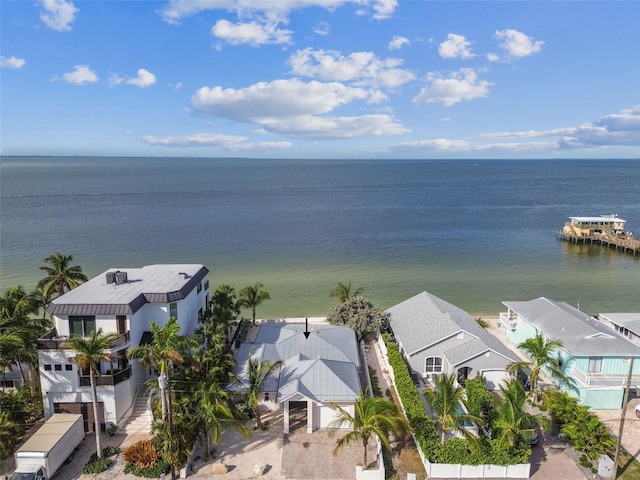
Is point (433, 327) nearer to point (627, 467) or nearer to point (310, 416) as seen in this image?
point (310, 416)

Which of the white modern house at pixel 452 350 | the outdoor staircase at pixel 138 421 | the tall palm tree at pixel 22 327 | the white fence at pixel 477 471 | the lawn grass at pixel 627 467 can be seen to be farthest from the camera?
Answer: the white modern house at pixel 452 350

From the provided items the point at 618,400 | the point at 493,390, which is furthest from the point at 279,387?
the point at 618,400

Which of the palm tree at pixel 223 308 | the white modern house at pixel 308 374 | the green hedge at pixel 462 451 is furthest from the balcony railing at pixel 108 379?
the green hedge at pixel 462 451

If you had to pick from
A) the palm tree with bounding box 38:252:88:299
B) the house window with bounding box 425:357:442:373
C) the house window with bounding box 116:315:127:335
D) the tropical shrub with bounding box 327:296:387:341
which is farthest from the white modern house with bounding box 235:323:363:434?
the palm tree with bounding box 38:252:88:299

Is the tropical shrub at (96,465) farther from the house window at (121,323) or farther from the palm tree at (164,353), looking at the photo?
the house window at (121,323)

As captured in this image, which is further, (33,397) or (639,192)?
(639,192)

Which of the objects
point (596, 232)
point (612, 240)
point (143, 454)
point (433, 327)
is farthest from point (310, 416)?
point (596, 232)

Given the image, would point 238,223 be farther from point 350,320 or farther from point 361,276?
point 350,320
